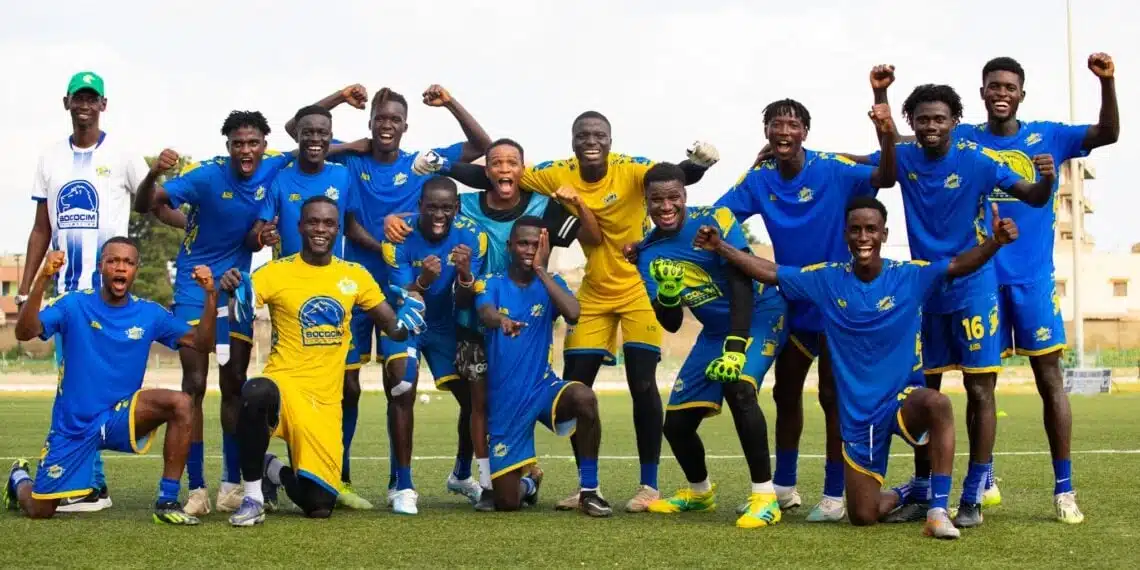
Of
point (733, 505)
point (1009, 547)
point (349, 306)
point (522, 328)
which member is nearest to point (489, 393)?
point (522, 328)

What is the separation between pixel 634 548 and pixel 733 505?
2295 millimetres

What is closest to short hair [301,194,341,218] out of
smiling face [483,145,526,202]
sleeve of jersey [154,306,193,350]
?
sleeve of jersey [154,306,193,350]

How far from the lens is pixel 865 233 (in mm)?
7820

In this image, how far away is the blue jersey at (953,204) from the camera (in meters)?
8.06

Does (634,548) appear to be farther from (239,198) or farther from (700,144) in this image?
(239,198)

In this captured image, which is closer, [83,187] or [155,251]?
[83,187]

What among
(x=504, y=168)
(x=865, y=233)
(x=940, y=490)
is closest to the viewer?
(x=940, y=490)

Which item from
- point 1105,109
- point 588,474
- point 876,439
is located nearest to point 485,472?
point 588,474

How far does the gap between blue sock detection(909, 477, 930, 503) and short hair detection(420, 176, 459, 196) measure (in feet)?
11.5

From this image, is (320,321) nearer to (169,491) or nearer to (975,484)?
(169,491)

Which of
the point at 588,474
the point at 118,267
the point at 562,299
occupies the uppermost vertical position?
the point at 118,267

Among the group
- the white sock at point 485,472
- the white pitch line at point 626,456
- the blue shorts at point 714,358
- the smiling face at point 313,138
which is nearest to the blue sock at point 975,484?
the blue shorts at point 714,358

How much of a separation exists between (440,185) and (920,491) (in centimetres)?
365

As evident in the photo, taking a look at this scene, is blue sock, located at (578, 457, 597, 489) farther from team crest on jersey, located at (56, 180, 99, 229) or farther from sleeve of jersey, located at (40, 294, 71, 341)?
team crest on jersey, located at (56, 180, 99, 229)
